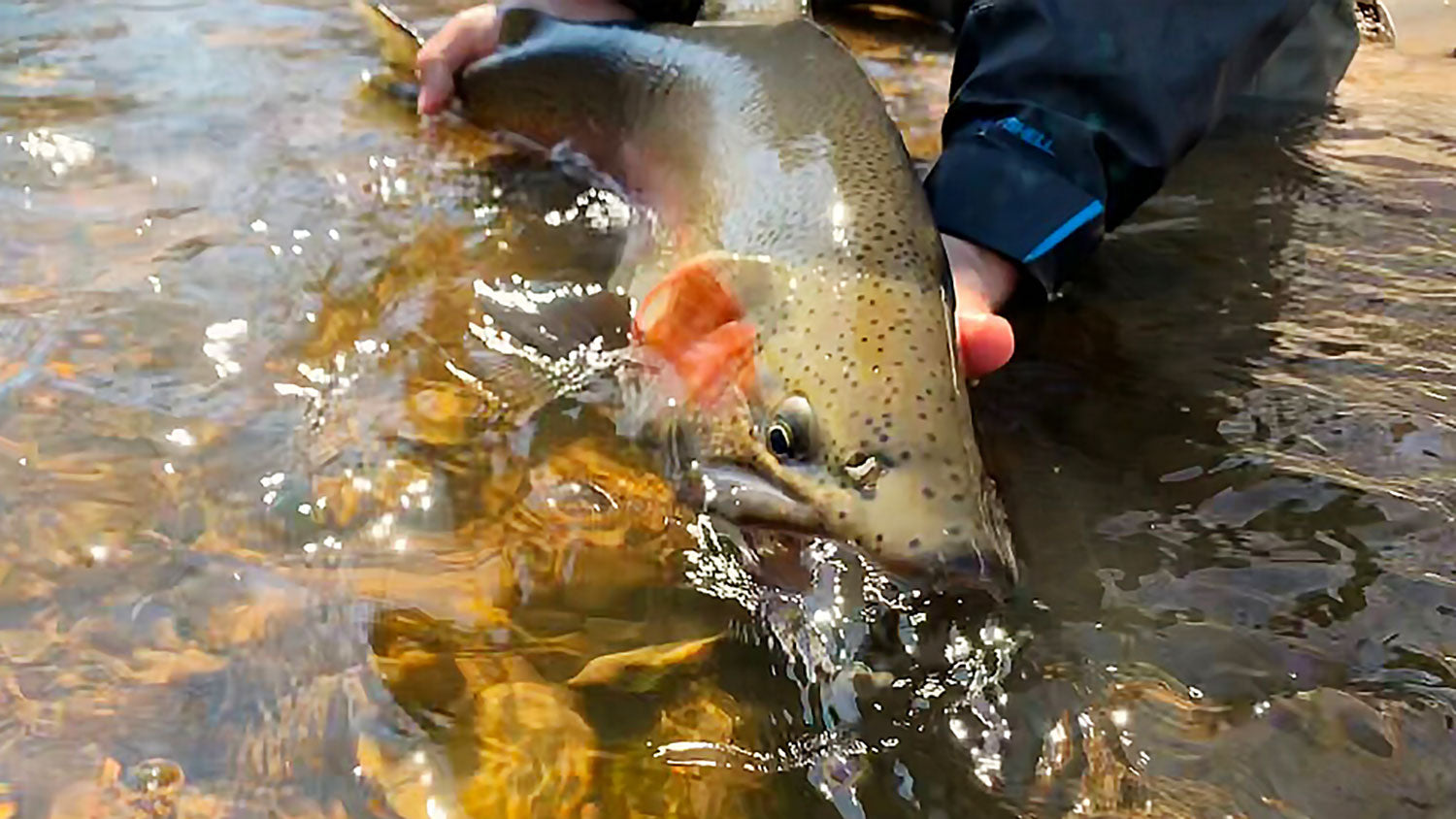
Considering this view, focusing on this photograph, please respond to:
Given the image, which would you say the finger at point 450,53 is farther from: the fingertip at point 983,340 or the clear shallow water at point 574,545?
the fingertip at point 983,340

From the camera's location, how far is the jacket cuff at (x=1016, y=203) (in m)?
2.37

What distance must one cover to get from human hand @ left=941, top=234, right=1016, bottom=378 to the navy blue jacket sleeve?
0.11ft

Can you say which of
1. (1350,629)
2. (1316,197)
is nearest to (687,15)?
(1316,197)

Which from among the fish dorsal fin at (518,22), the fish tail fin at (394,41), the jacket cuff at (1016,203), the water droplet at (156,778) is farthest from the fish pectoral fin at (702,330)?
the fish tail fin at (394,41)

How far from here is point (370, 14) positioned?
13.6 feet

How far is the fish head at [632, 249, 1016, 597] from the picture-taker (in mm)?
1690

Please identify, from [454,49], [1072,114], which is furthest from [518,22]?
[1072,114]

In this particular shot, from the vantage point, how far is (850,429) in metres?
1.80

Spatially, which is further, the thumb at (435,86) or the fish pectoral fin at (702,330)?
the thumb at (435,86)

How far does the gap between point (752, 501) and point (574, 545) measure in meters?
0.30

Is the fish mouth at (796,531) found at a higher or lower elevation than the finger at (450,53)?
higher

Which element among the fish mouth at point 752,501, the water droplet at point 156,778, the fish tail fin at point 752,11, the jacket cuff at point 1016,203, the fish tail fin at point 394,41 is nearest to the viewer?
the water droplet at point 156,778

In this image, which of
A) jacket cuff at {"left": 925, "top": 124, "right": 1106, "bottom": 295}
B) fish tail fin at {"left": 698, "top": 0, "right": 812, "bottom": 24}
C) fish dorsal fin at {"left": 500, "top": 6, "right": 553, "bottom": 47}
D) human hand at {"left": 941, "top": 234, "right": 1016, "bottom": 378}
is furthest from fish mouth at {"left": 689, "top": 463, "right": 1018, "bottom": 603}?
fish dorsal fin at {"left": 500, "top": 6, "right": 553, "bottom": 47}

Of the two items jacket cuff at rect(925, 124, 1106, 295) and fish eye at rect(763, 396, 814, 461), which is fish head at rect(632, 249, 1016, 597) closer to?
fish eye at rect(763, 396, 814, 461)
